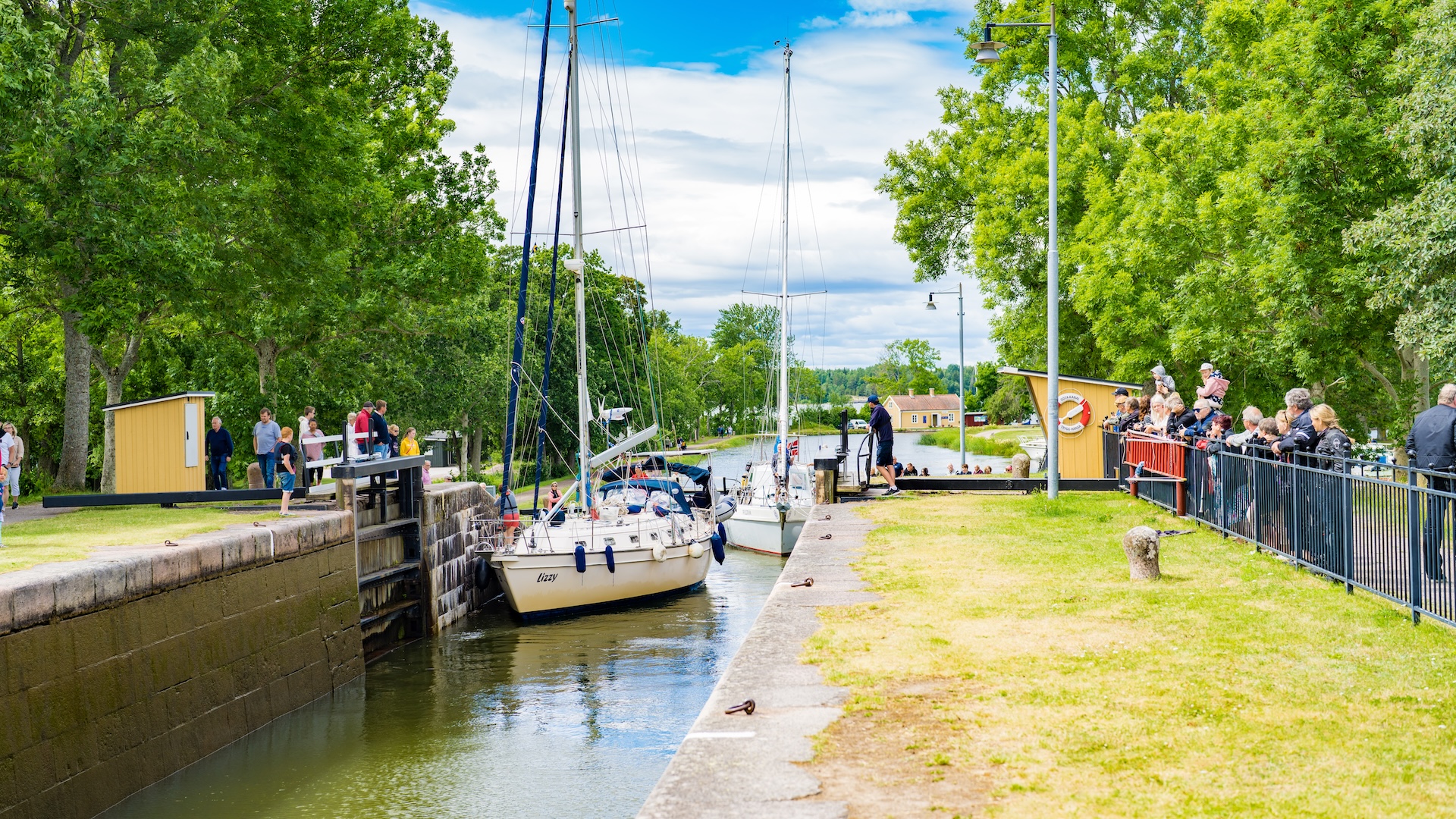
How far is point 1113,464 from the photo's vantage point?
22969 millimetres

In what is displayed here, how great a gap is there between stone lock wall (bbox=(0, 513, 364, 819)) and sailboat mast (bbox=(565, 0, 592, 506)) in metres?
6.94

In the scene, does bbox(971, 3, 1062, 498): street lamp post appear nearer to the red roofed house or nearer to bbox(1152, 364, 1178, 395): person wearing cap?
bbox(1152, 364, 1178, 395): person wearing cap

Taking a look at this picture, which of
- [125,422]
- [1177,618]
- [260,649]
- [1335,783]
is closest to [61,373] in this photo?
[125,422]

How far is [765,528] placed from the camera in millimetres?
30656

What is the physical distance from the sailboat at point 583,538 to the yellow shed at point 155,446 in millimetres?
5461

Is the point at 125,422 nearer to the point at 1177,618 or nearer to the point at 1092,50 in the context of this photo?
the point at 1177,618

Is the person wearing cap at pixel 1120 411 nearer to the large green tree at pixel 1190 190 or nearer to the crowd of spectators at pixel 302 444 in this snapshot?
the large green tree at pixel 1190 190

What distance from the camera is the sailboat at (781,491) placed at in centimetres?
3008

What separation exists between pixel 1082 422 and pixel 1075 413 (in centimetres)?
24

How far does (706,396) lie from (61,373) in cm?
8063

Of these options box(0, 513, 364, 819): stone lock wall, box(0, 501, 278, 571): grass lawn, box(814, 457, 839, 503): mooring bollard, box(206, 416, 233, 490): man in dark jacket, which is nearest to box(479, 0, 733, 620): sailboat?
box(814, 457, 839, 503): mooring bollard

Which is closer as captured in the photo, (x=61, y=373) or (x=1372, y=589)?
(x=1372, y=589)

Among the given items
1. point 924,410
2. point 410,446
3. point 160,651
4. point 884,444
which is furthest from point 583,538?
point 924,410

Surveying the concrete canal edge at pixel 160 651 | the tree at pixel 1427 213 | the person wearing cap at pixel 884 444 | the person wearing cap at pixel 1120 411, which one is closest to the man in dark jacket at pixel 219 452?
the concrete canal edge at pixel 160 651
